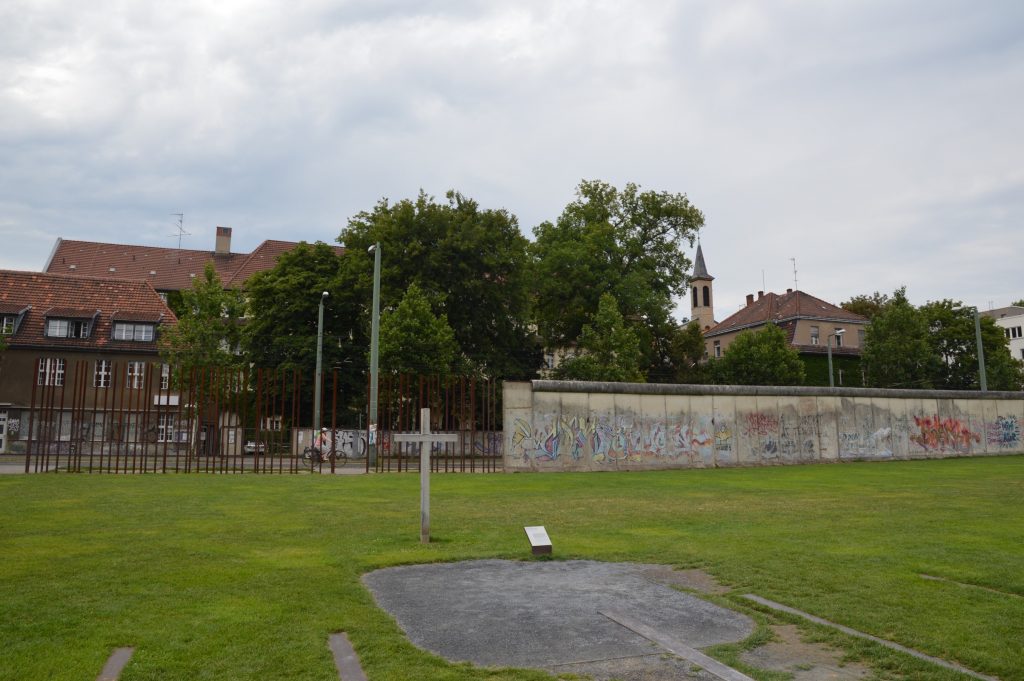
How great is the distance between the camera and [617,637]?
5.54m

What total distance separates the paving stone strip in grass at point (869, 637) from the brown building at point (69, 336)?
46.0 meters

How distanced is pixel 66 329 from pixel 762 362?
154ft

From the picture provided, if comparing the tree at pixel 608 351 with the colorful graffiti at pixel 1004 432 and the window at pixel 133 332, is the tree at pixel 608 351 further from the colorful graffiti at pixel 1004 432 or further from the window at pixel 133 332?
the window at pixel 133 332

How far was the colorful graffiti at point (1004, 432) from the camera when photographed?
37.8 m

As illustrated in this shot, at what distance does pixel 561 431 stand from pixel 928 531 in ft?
56.9

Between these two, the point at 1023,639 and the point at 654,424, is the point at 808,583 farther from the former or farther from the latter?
the point at 654,424

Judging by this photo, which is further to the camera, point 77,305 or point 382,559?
→ point 77,305

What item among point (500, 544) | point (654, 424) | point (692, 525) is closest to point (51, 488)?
point (500, 544)

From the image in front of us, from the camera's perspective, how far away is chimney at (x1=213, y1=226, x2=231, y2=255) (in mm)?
70562

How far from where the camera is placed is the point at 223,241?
7081cm

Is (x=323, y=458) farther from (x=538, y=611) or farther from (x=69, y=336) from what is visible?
(x=538, y=611)

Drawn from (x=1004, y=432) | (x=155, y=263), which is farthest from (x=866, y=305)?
(x=155, y=263)

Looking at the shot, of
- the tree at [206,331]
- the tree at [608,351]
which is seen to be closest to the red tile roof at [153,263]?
the tree at [206,331]

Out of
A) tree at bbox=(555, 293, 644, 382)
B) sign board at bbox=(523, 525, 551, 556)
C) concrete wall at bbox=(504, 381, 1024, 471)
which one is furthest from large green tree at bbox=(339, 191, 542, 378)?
sign board at bbox=(523, 525, 551, 556)
